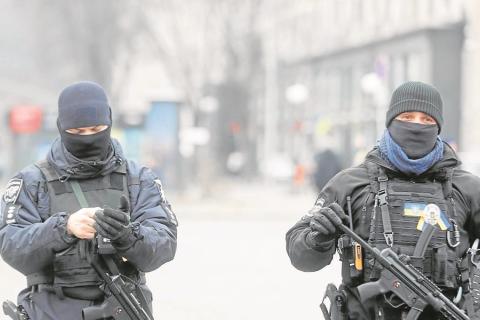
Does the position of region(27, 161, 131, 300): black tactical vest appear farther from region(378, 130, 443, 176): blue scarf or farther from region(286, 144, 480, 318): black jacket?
region(378, 130, 443, 176): blue scarf

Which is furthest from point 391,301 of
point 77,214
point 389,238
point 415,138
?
point 77,214

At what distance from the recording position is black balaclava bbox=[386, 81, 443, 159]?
4188 mm

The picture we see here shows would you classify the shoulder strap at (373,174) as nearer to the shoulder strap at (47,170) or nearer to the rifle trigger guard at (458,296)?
the rifle trigger guard at (458,296)

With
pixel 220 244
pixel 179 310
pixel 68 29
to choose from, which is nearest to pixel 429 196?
pixel 179 310

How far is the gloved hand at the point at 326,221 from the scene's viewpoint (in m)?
3.91

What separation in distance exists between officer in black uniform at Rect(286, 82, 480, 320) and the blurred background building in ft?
71.1

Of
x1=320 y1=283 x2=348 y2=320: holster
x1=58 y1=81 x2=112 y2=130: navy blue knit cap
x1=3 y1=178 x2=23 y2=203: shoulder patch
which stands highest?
x1=58 y1=81 x2=112 y2=130: navy blue knit cap

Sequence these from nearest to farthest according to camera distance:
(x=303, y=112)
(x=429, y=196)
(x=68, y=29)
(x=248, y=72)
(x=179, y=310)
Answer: (x=429, y=196), (x=179, y=310), (x=68, y=29), (x=248, y=72), (x=303, y=112)

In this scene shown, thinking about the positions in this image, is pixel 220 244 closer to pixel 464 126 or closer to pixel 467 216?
pixel 467 216

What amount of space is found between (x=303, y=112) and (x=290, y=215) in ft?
117

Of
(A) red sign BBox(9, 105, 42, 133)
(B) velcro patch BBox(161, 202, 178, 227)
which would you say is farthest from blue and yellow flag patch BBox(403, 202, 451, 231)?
(A) red sign BBox(9, 105, 42, 133)

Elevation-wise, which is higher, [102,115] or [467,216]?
[102,115]

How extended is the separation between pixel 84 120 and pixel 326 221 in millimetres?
1038

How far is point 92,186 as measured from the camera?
4.30m
